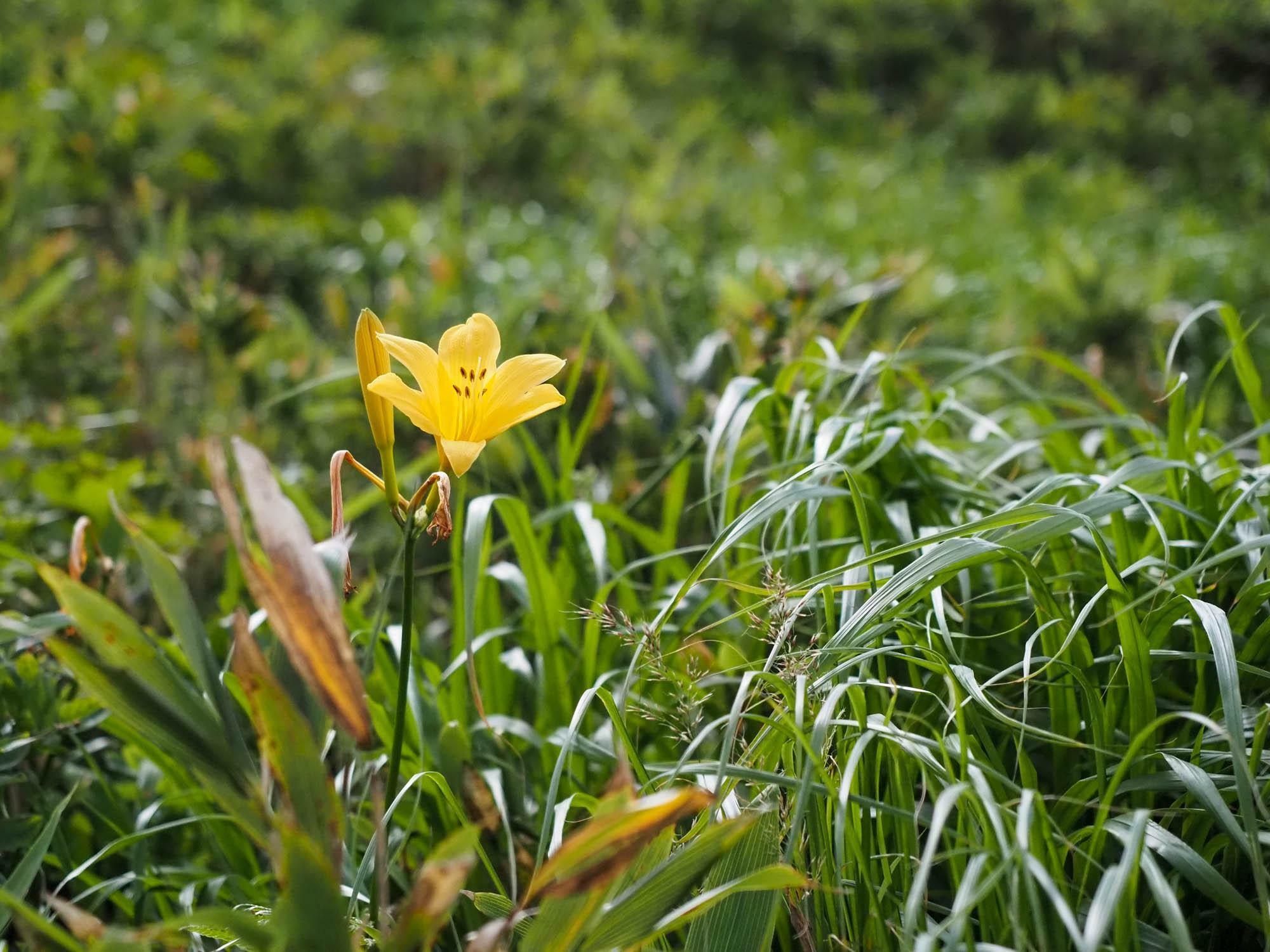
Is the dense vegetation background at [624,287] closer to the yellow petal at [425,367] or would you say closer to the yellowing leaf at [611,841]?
the yellowing leaf at [611,841]

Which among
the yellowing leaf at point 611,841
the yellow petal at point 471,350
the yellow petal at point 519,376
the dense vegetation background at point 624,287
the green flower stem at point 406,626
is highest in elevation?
the yellow petal at point 471,350

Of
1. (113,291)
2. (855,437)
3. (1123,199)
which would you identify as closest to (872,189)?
(1123,199)

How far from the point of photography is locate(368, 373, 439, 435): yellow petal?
0.83m

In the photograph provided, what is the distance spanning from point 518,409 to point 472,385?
47 millimetres

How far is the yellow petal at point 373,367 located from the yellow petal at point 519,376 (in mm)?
89

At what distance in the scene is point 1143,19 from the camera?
23.1 feet

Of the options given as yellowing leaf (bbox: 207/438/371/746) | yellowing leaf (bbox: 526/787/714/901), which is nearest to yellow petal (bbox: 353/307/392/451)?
yellowing leaf (bbox: 207/438/371/746)

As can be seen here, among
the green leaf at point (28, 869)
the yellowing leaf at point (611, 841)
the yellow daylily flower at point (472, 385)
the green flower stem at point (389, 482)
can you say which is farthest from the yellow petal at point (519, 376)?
the green leaf at point (28, 869)

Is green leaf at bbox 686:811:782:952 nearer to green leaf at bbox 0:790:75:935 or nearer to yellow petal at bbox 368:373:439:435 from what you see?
yellow petal at bbox 368:373:439:435

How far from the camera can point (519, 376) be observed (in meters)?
0.94

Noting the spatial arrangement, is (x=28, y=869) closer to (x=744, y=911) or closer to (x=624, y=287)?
(x=744, y=911)

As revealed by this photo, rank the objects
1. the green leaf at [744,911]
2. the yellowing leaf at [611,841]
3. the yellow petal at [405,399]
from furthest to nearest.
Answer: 1. the green leaf at [744,911]
2. the yellow petal at [405,399]
3. the yellowing leaf at [611,841]

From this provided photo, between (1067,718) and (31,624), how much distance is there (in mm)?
1230

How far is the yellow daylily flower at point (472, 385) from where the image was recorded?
0.91 m
